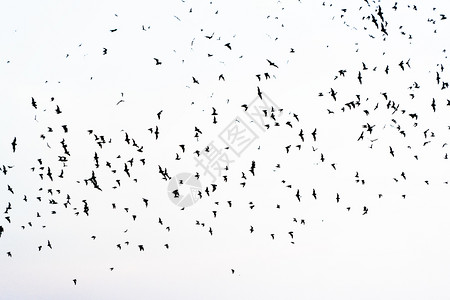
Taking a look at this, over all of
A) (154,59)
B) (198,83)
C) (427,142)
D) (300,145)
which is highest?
(154,59)

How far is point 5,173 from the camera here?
3678cm

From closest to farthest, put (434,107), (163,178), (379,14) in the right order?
1. (379,14)
2. (434,107)
3. (163,178)

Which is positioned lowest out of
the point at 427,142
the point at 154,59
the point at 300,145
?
the point at 427,142

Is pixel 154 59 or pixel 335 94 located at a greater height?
pixel 154 59

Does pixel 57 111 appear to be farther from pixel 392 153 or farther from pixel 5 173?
pixel 392 153

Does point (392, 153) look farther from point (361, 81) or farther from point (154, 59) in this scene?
point (154, 59)

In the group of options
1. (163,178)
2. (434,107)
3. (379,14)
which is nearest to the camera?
(379,14)

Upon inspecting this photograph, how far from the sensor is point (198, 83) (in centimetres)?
3472

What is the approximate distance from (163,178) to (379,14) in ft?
50.1

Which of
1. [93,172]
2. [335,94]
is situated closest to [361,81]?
[335,94]

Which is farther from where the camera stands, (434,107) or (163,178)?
(163,178)

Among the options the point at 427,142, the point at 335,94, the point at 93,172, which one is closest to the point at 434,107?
the point at 427,142

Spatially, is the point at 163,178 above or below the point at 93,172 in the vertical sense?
below

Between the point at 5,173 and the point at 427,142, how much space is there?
25.3 meters
